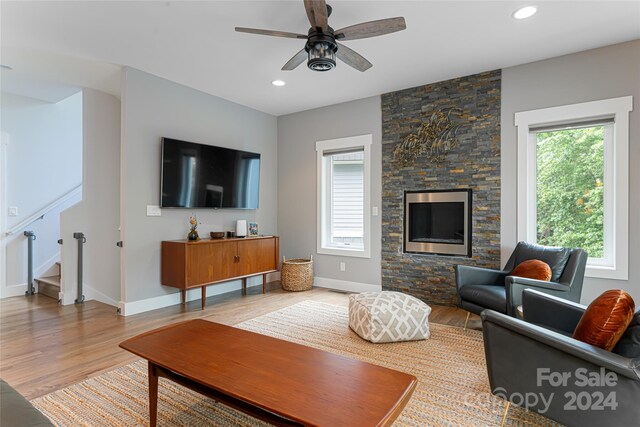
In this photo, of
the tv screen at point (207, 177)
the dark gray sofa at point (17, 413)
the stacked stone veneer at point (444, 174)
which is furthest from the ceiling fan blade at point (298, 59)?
the dark gray sofa at point (17, 413)

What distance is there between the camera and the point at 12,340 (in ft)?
9.51

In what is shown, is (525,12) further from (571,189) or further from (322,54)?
(571,189)

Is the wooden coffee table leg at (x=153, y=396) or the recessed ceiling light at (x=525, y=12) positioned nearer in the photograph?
the wooden coffee table leg at (x=153, y=396)

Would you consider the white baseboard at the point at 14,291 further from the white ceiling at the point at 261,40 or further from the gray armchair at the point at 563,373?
the gray armchair at the point at 563,373

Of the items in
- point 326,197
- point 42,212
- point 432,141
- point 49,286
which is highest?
point 432,141

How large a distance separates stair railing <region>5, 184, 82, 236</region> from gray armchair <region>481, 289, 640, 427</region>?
18.9 feet

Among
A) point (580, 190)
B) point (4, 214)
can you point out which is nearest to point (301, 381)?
point (580, 190)

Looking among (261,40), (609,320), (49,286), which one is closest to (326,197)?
(261,40)

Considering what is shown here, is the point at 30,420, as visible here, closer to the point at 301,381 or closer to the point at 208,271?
the point at 301,381

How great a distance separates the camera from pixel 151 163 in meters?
3.82

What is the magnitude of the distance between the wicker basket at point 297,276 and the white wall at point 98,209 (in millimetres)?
2153

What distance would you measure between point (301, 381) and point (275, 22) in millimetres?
2737

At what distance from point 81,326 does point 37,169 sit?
290 cm

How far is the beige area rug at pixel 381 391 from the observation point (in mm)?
1799
